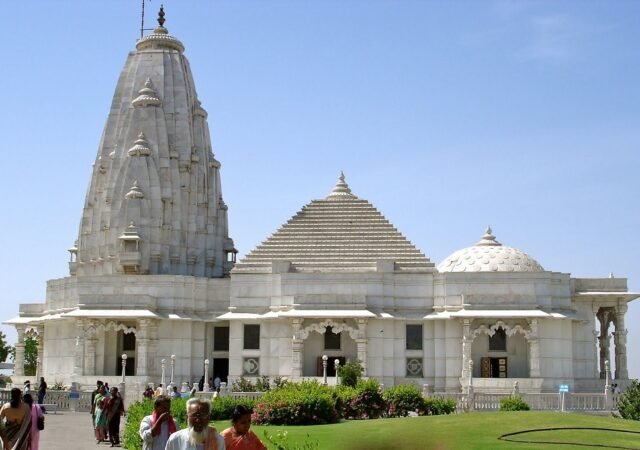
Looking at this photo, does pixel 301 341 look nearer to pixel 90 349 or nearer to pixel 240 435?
pixel 90 349

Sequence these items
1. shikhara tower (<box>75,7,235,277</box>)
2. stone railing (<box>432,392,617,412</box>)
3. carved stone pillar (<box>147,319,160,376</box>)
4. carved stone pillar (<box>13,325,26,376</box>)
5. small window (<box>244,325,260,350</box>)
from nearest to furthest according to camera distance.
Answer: stone railing (<box>432,392,617,412</box>) → carved stone pillar (<box>147,319,160,376</box>) → small window (<box>244,325,260,350</box>) → shikhara tower (<box>75,7,235,277</box>) → carved stone pillar (<box>13,325,26,376</box>)

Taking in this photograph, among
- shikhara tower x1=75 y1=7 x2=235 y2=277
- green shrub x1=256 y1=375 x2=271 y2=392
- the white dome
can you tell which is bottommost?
green shrub x1=256 y1=375 x2=271 y2=392

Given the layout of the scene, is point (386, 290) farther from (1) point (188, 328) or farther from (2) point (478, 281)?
(1) point (188, 328)

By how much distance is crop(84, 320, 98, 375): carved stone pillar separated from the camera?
176 ft

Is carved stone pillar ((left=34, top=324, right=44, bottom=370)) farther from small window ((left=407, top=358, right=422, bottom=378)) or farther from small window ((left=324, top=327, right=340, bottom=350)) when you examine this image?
small window ((left=407, top=358, right=422, bottom=378))

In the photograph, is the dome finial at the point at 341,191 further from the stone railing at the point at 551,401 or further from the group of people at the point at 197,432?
the group of people at the point at 197,432

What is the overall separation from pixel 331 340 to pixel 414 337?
4.42 metres

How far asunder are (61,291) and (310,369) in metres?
15.1

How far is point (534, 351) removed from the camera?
5062cm

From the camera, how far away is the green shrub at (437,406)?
3469cm

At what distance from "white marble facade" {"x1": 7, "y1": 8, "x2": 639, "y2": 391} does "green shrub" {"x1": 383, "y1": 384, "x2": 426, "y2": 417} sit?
52.0 ft

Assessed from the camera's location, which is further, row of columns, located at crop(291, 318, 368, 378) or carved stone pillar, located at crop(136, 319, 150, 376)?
carved stone pillar, located at crop(136, 319, 150, 376)

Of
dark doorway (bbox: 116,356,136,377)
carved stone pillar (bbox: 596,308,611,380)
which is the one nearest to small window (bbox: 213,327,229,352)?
dark doorway (bbox: 116,356,136,377)

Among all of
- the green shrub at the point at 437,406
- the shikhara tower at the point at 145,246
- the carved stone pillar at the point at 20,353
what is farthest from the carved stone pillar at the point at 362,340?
the carved stone pillar at the point at 20,353
